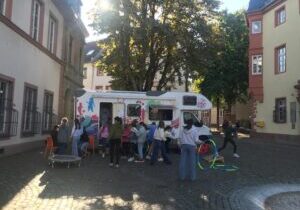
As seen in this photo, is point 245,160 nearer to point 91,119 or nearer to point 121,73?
point 91,119

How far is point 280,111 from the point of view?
35656mm

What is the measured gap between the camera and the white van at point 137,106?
22625 millimetres

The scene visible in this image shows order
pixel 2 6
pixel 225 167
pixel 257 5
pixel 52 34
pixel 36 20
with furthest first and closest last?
pixel 257 5, pixel 52 34, pixel 36 20, pixel 2 6, pixel 225 167

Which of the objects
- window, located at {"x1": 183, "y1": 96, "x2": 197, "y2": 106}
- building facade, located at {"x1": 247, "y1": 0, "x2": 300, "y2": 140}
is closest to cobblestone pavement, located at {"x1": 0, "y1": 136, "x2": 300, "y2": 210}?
window, located at {"x1": 183, "y1": 96, "x2": 197, "y2": 106}

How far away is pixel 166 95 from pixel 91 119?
378 cm

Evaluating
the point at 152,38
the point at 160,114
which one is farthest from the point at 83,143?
the point at 152,38

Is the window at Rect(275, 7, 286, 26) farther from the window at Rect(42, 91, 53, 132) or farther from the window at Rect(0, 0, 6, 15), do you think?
the window at Rect(0, 0, 6, 15)

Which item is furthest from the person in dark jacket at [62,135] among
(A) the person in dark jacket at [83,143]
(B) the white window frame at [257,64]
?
(B) the white window frame at [257,64]

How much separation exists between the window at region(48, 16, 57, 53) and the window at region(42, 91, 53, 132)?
→ 241 centimetres

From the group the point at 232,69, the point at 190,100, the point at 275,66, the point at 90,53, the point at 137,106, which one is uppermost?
the point at 90,53

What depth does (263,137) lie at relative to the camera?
37.5 m

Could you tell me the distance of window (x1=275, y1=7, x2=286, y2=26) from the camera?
1391 inches

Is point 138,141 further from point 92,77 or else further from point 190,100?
point 92,77

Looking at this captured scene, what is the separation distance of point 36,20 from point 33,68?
90.0 inches
